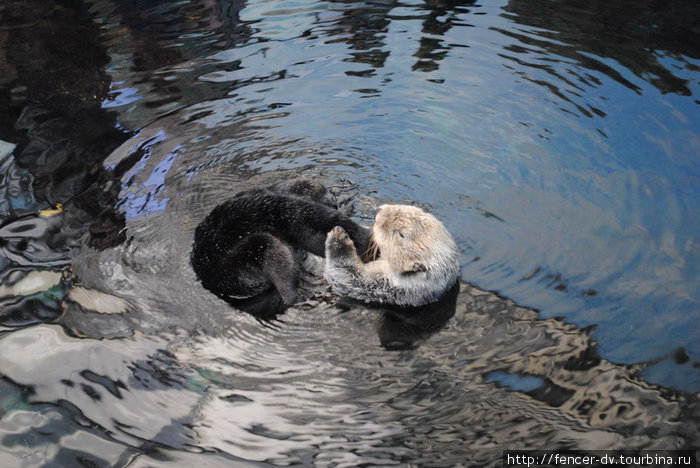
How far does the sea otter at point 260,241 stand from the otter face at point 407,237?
110mm

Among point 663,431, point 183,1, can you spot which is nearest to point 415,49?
point 183,1

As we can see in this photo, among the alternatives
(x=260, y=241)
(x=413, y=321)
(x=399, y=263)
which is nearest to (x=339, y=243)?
(x=399, y=263)

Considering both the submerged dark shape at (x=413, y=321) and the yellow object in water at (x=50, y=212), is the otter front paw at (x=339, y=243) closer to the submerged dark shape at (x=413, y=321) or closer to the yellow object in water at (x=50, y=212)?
the submerged dark shape at (x=413, y=321)

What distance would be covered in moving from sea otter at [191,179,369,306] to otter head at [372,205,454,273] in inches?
4.6

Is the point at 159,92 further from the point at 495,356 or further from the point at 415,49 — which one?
the point at 495,356

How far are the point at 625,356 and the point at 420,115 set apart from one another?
101 inches

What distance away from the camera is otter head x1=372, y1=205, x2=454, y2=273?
306 centimetres

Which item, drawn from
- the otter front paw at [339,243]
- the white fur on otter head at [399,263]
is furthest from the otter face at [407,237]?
the otter front paw at [339,243]

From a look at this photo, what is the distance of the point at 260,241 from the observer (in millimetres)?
3182

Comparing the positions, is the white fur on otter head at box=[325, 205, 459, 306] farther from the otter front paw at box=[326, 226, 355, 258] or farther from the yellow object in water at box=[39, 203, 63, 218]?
the yellow object in water at box=[39, 203, 63, 218]

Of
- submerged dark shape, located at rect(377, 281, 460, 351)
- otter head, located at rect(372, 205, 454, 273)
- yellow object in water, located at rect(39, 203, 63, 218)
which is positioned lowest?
submerged dark shape, located at rect(377, 281, 460, 351)

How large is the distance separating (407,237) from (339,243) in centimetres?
37

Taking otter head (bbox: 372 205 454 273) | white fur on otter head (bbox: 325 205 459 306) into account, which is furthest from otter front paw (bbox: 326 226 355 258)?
otter head (bbox: 372 205 454 273)

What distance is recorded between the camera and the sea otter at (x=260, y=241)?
313 centimetres
